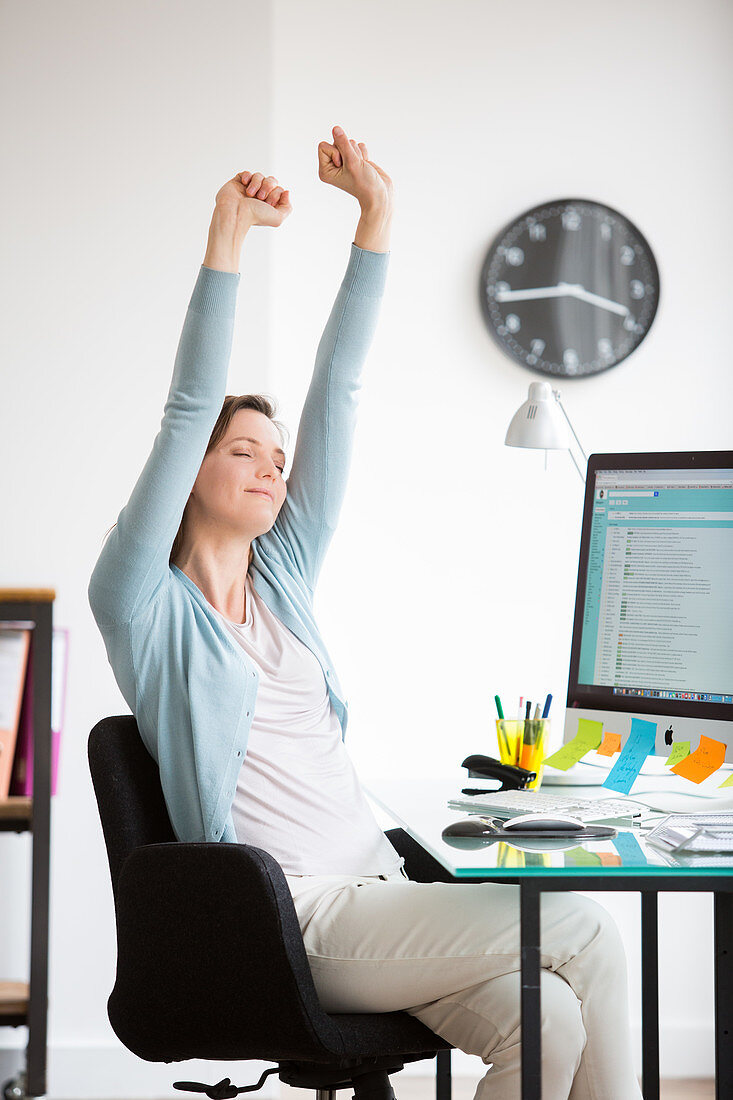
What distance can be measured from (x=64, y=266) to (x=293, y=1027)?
1.95m

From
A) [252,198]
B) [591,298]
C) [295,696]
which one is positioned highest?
[591,298]

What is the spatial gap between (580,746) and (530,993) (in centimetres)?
63

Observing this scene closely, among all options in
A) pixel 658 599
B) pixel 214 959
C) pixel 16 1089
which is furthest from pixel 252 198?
pixel 16 1089

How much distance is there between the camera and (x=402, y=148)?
2.92 meters

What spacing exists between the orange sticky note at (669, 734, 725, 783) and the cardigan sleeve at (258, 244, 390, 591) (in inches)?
28.4

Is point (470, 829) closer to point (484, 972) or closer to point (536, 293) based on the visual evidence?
point (484, 972)

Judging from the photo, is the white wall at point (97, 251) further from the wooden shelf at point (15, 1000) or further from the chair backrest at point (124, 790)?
the chair backrest at point (124, 790)

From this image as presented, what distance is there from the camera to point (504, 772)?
1727mm

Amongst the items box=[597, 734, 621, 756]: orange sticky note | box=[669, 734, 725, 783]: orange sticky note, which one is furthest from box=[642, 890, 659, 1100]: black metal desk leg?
box=[669, 734, 725, 783]: orange sticky note

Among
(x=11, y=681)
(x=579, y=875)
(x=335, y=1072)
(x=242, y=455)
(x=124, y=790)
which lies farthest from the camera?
(x=11, y=681)

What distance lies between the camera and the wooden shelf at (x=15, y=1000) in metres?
2.10

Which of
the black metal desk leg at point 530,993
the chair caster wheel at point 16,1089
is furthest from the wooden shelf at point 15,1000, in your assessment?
the black metal desk leg at point 530,993

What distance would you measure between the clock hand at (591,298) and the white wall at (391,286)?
14 centimetres

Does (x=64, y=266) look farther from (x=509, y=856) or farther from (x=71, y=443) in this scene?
(x=509, y=856)
